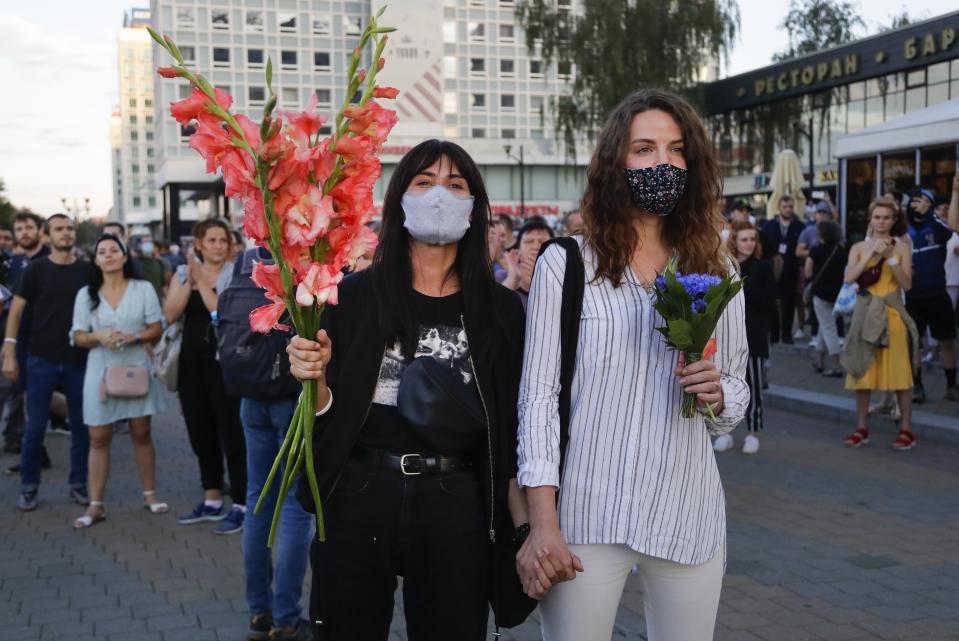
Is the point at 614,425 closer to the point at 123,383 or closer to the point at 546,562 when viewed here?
the point at 546,562

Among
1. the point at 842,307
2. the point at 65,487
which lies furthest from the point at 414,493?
the point at 842,307

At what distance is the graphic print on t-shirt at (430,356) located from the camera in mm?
2885

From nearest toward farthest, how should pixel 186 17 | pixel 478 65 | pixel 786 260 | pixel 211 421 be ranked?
pixel 211 421, pixel 786 260, pixel 186 17, pixel 478 65

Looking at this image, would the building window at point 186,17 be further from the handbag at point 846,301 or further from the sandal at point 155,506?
the sandal at point 155,506

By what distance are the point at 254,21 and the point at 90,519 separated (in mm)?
75991

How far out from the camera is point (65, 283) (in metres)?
7.98

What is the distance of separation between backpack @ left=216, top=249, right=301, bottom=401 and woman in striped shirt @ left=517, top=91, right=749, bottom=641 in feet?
8.64

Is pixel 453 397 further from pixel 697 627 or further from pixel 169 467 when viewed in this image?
pixel 169 467

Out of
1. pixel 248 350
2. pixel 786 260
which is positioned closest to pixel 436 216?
pixel 248 350

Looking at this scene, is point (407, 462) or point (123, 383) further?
point (123, 383)

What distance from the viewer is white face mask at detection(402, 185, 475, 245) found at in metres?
2.99

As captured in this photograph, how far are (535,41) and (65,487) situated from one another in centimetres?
3486

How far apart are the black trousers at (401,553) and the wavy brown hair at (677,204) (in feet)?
2.64

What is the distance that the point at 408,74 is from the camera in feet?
255
